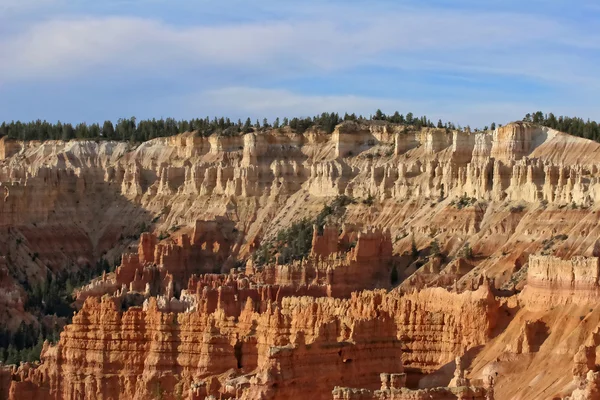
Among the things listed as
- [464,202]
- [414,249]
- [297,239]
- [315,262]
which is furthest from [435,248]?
[297,239]

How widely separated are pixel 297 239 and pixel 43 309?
19583mm

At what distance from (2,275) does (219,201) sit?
26.4 m

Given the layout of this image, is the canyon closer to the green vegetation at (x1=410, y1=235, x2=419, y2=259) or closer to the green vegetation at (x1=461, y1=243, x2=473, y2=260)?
the green vegetation at (x1=410, y1=235, x2=419, y2=259)

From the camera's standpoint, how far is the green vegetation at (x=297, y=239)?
136375 mm

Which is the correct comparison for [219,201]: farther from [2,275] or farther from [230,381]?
[230,381]

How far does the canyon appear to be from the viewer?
70.7 m

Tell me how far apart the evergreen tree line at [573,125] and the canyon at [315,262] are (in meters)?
4.25

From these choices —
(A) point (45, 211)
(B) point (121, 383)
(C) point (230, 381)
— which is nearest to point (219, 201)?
(A) point (45, 211)

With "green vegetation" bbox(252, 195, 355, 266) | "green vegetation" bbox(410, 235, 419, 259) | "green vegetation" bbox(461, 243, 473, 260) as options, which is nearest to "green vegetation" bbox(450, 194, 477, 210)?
"green vegetation" bbox(410, 235, 419, 259)

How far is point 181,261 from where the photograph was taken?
13862 cm

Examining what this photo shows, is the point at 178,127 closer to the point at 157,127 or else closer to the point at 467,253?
the point at 157,127

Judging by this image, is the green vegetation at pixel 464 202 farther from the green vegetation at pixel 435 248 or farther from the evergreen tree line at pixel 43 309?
the evergreen tree line at pixel 43 309

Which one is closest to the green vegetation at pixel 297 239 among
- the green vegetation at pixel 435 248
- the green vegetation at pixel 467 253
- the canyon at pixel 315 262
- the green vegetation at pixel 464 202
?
the canyon at pixel 315 262

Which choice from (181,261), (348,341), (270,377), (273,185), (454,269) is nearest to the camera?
(270,377)
